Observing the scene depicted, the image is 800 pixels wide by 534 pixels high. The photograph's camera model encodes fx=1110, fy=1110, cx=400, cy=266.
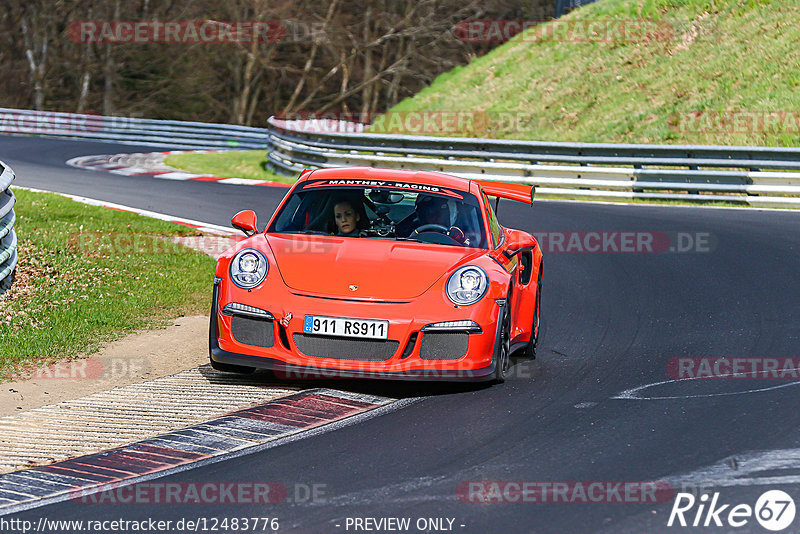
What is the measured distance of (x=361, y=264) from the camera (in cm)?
695

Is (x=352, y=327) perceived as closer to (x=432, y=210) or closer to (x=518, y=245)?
(x=432, y=210)

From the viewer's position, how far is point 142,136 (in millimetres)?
34438

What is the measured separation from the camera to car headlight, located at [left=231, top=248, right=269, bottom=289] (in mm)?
6855

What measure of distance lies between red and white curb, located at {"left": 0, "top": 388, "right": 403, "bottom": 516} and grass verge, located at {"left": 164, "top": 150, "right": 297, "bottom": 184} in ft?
52.5

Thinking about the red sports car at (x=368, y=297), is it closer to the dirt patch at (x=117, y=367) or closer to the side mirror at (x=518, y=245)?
the side mirror at (x=518, y=245)

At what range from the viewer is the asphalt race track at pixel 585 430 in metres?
4.63

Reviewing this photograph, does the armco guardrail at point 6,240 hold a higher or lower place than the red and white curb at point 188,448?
higher

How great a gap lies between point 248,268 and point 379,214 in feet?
4.68

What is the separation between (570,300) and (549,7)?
43333 mm

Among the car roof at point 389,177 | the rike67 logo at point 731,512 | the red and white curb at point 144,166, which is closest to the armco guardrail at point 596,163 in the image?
the red and white curb at point 144,166

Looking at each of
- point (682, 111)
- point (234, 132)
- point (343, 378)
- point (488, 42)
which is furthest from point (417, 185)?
point (488, 42)

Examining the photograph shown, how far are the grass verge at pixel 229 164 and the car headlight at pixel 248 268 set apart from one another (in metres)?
15.2

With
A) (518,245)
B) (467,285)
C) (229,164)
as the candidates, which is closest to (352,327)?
(467,285)

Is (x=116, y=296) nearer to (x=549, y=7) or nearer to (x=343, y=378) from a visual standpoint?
(x=343, y=378)
